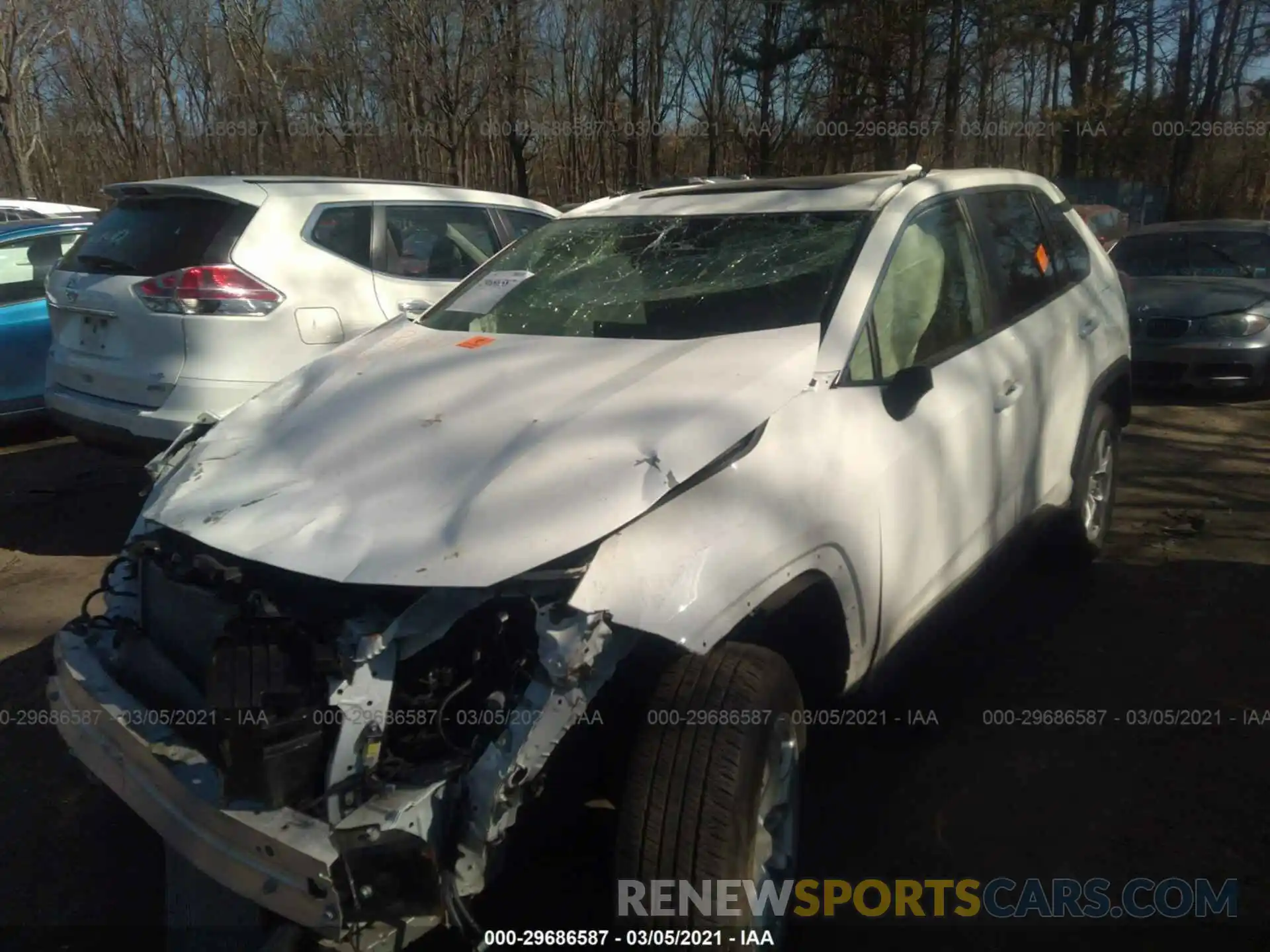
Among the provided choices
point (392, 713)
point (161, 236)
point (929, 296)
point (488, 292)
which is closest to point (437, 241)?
point (161, 236)

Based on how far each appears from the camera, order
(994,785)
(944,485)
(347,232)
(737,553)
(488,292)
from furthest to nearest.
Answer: (347,232)
(488,292)
(994,785)
(944,485)
(737,553)

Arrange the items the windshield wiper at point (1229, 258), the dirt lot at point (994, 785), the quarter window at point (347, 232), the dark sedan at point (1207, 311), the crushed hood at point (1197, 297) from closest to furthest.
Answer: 1. the dirt lot at point (994, 785)
2. the quarter window at point (347, 232)
3. the dark sedan at point (1207, 311)
4. the crushed hood at point (1197, 297)
5. the windshield wiper at point (1229, 258)

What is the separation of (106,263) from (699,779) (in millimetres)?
4834

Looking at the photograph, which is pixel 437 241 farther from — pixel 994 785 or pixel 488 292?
pixel 994 785

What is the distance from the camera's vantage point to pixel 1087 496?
4637 millimetres

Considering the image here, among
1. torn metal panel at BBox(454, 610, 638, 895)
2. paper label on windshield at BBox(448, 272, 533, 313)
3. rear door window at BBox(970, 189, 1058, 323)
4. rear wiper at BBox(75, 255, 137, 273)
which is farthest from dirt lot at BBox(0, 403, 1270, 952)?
paper label on windshield at BBox(448, 272, 533, 313)

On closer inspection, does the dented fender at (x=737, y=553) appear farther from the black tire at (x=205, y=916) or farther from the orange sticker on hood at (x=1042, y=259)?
the orange sticker on hood at (x=1042, y=259)

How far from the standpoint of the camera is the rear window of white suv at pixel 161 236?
5.40 metres

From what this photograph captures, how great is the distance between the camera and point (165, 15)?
27.9 meters

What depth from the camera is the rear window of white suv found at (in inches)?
213

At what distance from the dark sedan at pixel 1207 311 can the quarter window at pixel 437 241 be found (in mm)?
5461

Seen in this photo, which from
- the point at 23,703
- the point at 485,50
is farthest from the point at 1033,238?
the point at 485,50

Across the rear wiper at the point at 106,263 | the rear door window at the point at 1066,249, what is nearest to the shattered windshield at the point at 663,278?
the rear door window at the point at 1066,249

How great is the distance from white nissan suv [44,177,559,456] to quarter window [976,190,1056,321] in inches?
127
